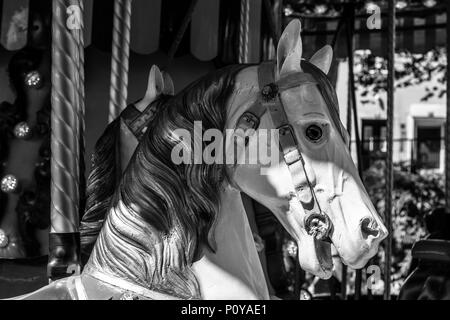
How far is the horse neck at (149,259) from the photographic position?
1.59m

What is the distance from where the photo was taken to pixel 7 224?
9.04 ft

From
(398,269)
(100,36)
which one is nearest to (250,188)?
(100,36)

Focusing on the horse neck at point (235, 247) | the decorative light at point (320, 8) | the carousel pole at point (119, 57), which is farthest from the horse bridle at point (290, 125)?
the decorative light at point (320, 8)

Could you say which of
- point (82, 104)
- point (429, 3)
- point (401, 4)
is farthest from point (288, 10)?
point (82, 104)

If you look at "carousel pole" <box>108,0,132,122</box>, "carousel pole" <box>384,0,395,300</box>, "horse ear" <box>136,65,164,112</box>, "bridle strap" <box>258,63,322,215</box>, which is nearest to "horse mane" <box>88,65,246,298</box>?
"bridle strap" <box>258,63,322,215</box>

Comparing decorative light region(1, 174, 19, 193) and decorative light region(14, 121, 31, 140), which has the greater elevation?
decorative light region(14, 121, 31, 140)

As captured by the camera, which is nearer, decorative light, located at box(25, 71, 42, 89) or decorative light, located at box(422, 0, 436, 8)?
decorative light, located at box(25, 71, 42, 89)

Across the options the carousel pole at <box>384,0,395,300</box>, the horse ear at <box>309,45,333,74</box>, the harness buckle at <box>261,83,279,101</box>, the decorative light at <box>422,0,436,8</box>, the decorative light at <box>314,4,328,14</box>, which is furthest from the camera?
the decorative light at <box>314,4,328,14</box>

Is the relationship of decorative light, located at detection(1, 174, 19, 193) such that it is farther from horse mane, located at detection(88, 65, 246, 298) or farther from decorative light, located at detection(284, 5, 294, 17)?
decorative light, located at detection(284, 5, 294, 17)

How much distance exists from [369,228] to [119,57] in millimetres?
1303

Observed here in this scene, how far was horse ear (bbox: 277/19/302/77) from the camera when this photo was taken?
1606mm

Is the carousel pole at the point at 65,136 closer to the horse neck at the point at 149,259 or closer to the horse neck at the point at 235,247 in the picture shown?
the horse neck at the point at 149,259

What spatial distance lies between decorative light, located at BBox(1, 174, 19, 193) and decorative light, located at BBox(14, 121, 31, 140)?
15cm

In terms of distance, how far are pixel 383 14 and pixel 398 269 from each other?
3.60m
